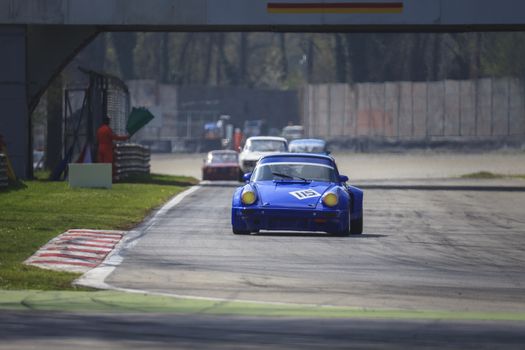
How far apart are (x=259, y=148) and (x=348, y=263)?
28.1 meters

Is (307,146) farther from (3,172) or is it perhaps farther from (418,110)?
(3,172)

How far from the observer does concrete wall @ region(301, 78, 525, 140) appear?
74.6 m

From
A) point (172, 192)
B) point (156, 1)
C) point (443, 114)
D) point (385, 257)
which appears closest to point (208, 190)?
point (172, 192)

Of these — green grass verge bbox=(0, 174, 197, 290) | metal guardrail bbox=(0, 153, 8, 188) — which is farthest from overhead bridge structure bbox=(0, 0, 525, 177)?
metal guardrail bbox=(0, 153, 8, 188)

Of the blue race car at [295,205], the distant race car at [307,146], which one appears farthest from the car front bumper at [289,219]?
the distant race car at [307,146]

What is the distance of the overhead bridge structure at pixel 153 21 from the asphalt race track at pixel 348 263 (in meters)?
12.1

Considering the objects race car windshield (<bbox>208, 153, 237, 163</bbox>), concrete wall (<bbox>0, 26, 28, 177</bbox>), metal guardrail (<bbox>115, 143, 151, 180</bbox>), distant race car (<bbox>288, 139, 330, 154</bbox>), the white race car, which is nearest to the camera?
concrete wall (<bbox>0, 26, 28, 177</bbox>)

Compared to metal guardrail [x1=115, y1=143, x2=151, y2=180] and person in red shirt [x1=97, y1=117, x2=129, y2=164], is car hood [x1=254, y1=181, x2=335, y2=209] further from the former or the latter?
metal guardrail [x1=115, y1=143, x2=151, y2=180]

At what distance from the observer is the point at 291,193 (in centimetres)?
1938

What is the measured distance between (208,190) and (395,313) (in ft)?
81.0

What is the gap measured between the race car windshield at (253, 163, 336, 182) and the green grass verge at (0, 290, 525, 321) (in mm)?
8198

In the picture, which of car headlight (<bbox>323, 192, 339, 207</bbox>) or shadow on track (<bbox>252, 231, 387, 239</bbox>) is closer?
car headlight (<bbox>323, 192, 339, 207</bbox>)

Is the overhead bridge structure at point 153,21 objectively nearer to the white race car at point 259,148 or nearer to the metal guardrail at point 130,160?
the metal guardrail at point 130,160

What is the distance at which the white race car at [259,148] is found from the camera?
42.6 metres
